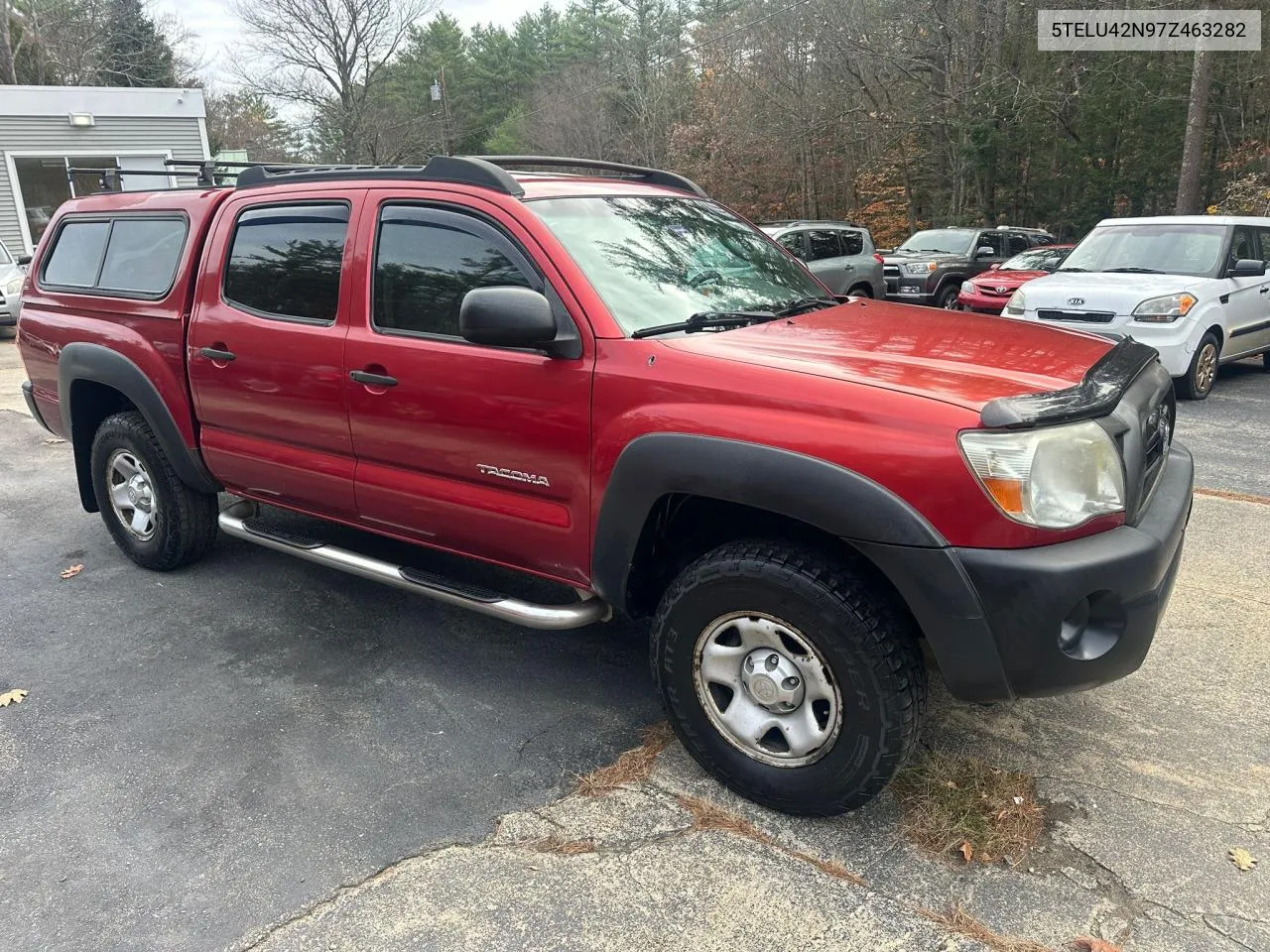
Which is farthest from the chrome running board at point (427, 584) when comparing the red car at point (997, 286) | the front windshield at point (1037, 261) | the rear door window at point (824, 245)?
the front windshield at point (1037, 261)

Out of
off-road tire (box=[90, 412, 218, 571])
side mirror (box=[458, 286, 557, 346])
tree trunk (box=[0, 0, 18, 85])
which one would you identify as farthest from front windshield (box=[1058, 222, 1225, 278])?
tree trunk (box=[0, 0, 18, 85])

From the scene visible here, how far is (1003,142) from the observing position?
23109 mm

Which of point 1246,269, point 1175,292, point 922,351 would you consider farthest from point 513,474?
point 1246,269

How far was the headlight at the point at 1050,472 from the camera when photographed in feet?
7.43

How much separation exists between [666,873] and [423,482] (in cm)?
160

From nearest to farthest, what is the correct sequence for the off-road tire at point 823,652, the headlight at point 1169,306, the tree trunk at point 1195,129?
the off-road tire at point 823,652
the headlight at point 1169,306
the tree trunk at point 1195,129

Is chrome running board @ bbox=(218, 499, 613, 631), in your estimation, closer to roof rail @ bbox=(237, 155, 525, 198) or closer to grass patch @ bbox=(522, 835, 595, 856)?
grass patch @ bbox=(522, 835, 595, 856)

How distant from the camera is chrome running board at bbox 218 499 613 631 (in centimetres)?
303

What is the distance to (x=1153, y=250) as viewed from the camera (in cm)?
927

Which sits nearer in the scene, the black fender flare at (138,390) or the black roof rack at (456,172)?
the black roof rack at (456,172)

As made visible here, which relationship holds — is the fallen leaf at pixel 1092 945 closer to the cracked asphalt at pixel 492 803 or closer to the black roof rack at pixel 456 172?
the cracked asphalt at pixel 492 803

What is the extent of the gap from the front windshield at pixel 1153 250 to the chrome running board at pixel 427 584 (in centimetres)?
824

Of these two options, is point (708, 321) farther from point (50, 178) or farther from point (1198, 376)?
point (50, 178)

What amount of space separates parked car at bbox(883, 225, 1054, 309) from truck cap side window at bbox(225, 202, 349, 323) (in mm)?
12673
